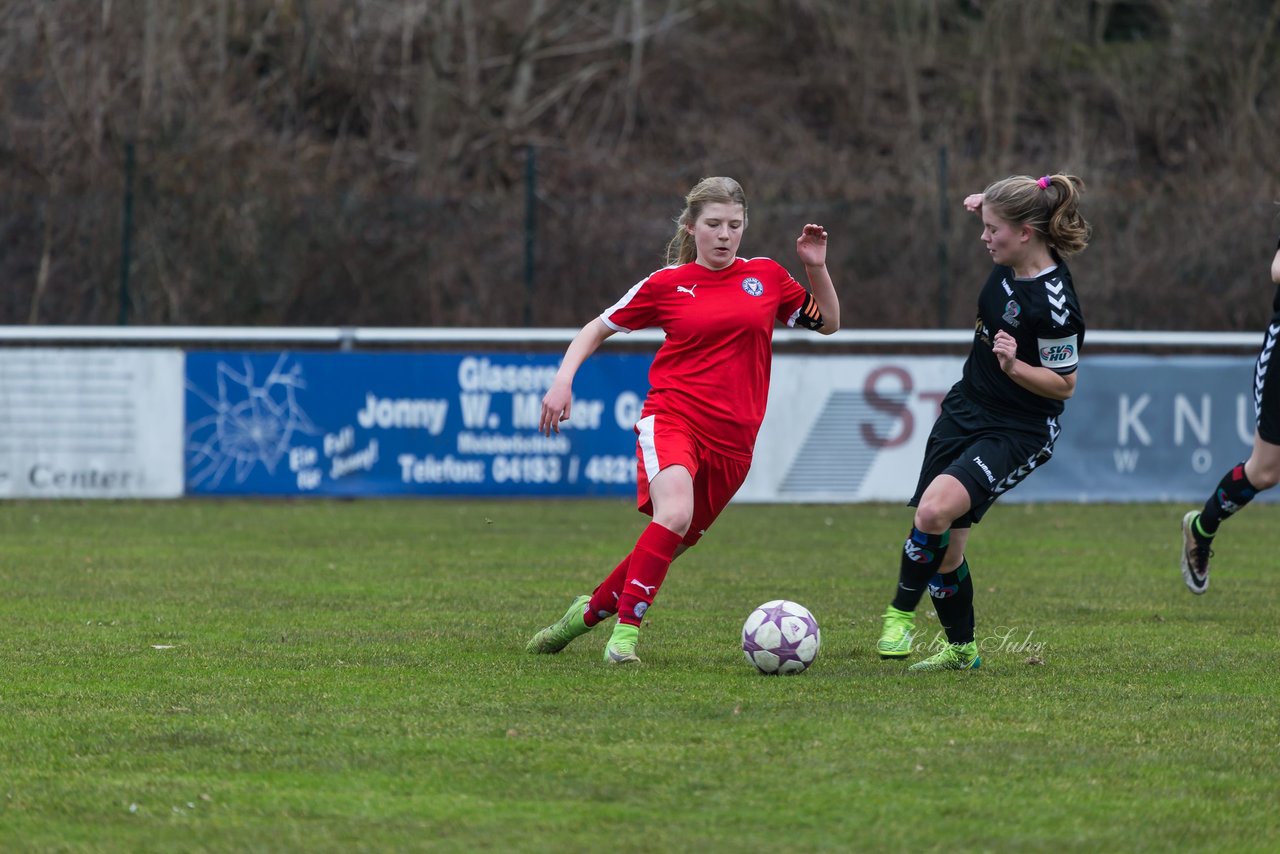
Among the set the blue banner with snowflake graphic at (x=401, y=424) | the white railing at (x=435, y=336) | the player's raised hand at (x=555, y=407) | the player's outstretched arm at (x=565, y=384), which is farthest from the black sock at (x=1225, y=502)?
the blue banner with snowflake graphic at (x=401, y=424)

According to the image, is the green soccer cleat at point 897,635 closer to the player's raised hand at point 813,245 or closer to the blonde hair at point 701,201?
the player's raised hand at point 813,245

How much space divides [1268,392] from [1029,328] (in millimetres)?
2209

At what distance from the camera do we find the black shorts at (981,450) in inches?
237

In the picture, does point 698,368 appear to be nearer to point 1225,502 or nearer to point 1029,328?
point 1029,328

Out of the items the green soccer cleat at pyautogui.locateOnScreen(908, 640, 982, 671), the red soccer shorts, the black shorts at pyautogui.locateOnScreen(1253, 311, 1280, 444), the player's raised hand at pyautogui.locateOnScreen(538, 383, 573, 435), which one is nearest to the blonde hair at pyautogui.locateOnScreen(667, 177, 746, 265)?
the red soccer shorts

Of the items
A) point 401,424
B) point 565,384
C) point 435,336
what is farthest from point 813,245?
point 401,424

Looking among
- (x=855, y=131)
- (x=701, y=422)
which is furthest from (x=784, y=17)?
(x=701, y=422)

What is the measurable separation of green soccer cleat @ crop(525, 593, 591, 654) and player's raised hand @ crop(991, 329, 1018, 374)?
177 centimetres

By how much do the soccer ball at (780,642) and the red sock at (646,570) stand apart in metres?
0.38

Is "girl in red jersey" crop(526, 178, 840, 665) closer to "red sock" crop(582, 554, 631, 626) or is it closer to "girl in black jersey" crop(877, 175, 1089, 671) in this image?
"red sock" crop(582, 554, 631, 626)

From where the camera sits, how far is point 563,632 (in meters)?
6.51

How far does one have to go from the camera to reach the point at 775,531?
12734mm

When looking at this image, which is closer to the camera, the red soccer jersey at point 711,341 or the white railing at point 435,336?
the red soccer jersey at point 711,341

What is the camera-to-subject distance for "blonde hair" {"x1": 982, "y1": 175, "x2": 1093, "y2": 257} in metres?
5.98
